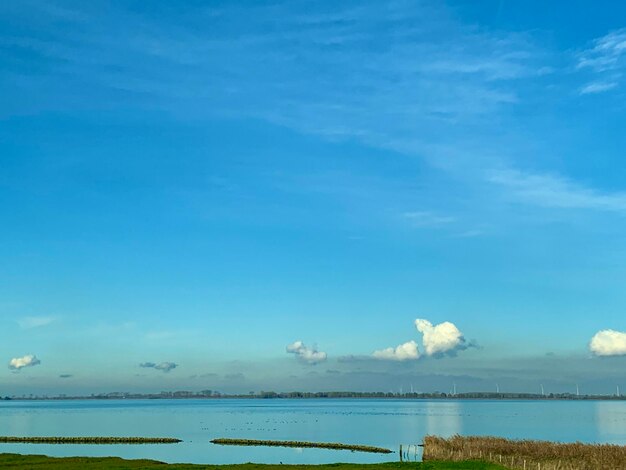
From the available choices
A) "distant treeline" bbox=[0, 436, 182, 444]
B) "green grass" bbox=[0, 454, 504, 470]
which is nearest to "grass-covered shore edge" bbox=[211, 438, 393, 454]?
"distant treeline" bbox=[0, 436, 182, 444]

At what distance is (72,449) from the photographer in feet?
334

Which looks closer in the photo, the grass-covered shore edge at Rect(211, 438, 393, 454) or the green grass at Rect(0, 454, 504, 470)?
the green grass at Rect(0, 454, 504, 470)

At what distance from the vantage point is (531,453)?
70.7 metres

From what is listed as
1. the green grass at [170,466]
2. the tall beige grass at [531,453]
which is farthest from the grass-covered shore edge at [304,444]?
the green grass at [170,466]

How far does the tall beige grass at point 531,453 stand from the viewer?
63.6 metres

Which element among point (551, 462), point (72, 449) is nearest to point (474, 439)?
point (551, 462)

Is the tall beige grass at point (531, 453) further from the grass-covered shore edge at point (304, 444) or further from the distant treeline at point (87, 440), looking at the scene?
the distant treeline at point (87, 440)

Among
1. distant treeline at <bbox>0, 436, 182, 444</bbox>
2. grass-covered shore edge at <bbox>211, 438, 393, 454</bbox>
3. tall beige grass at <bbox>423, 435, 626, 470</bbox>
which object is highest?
tall beige grass at <bbox>423, 435, 626, 470</bbox>

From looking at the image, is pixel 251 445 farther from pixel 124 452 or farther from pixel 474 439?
pixel 474 439

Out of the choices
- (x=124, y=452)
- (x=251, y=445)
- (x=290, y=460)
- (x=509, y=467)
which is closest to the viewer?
(x=509, y=467)

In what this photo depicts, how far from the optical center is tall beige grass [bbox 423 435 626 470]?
63625 millimetres

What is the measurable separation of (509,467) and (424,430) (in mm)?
92177

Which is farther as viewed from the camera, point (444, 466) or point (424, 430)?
point (424, 430)

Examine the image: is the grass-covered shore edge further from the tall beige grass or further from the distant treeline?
the tall beige grass
